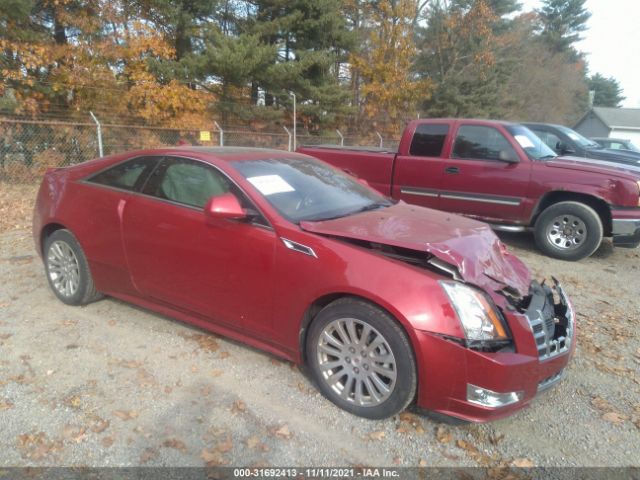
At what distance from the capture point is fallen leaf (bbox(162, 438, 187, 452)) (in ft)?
8.57

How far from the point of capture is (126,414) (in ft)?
9.45

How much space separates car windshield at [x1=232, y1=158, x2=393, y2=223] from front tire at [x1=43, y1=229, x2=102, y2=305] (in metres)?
1.81

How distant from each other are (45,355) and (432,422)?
2810 mm

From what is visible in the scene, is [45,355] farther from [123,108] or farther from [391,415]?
[123,108]

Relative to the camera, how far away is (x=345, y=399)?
2.94 metres

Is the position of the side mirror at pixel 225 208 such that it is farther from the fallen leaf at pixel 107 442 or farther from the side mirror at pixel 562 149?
the side mirror at pixel 562 149

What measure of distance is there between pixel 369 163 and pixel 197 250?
4.84m

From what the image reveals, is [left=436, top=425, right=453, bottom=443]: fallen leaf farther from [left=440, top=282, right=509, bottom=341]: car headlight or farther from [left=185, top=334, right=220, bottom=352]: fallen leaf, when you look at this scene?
[left=185, top=334, right=220, bottom=352]: fallen leaf

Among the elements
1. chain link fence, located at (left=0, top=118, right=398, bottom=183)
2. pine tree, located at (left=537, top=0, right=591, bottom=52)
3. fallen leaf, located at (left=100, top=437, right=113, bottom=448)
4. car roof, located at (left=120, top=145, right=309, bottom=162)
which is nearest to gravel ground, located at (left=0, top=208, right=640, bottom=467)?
fallen leaf, located at (left=100, top=437, right=113, bottom=448)

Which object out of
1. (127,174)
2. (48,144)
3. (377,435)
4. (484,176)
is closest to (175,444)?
(377,435)

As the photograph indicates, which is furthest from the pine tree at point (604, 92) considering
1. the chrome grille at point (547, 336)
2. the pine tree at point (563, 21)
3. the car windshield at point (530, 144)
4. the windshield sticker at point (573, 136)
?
the chrome grille at point (547, 336)

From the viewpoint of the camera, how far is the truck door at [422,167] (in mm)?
7285

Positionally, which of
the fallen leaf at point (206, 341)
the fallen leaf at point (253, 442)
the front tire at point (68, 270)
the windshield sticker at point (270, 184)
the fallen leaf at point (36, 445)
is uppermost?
the windshield sticker at point (270, 184)

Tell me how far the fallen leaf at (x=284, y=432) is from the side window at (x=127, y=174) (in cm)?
222
